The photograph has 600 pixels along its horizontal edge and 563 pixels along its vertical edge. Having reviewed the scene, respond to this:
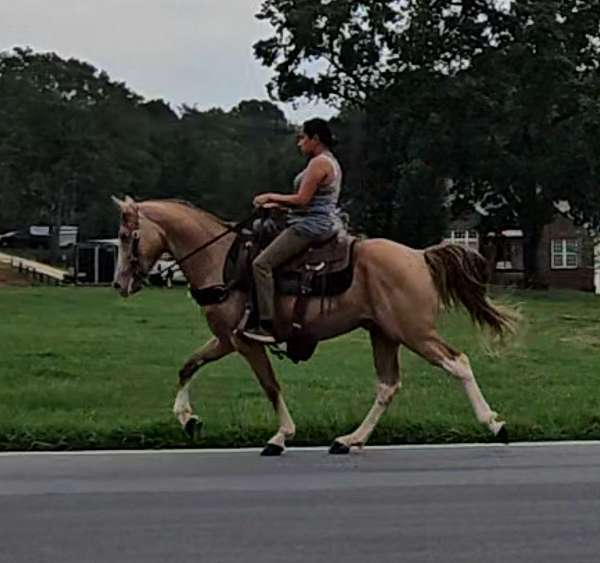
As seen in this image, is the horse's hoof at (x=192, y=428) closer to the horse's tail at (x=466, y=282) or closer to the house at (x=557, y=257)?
the horse's tail at (x=466, y=282)

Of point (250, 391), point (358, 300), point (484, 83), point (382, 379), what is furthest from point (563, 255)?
point (358, 300)

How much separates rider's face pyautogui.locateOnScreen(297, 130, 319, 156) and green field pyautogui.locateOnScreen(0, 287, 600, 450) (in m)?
1.87

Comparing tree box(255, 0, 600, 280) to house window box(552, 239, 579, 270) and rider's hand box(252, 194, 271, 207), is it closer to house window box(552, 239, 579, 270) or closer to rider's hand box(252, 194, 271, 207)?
house window box(552, 239, 579, 270)

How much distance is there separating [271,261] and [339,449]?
5.02ft

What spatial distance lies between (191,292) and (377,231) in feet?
151

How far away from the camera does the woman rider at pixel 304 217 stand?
10.1 m

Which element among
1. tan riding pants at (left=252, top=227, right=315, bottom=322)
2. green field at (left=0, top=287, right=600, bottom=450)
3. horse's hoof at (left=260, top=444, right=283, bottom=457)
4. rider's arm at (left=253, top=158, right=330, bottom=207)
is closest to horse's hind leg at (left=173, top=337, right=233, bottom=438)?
green field at (left=0, top=287, right=600, bottom=450)

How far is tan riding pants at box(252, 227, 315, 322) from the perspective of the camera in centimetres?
1009

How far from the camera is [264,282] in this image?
33.1 feet

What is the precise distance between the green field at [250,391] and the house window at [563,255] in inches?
1754

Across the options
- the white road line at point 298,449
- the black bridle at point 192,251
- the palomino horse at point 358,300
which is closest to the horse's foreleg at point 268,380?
the palomino horse at point 358,300

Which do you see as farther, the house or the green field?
the house

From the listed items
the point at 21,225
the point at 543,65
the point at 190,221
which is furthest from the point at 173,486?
the point at 21,225

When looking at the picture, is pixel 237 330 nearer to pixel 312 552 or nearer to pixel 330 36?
pixel 312 552
